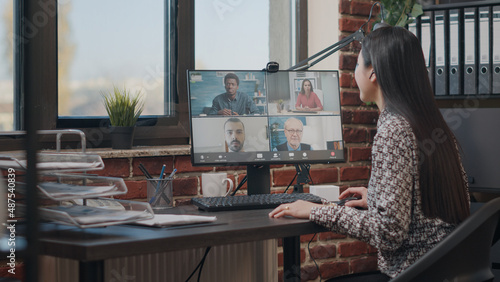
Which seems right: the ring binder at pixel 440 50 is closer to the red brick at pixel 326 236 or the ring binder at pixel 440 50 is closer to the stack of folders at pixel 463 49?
the stack of folders at pixel 463 49

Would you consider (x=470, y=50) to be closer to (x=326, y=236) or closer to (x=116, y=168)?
(x=326, y=236)

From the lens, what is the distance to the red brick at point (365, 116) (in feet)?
8.01

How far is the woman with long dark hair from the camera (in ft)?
4.06

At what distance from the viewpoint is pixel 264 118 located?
176 cm

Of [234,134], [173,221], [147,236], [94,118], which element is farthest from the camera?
[94,118]

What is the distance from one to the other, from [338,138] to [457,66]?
2.28 ft

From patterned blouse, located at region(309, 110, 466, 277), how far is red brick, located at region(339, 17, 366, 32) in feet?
3.80

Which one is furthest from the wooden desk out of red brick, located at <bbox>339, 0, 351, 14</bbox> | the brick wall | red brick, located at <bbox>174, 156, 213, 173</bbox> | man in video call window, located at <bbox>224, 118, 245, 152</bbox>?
red brick, located at <bbox>339, 0, 351, 14</bbox>

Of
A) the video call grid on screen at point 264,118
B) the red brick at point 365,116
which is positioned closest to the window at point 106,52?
the video call grid on screen at point 264,118

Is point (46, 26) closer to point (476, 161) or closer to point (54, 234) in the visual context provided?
point (54, 234)

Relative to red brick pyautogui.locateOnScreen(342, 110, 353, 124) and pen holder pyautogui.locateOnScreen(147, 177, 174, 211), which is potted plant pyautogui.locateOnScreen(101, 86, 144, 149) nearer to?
pen holder pyautogui.locateOnScreen(147, 177, 174, 211)

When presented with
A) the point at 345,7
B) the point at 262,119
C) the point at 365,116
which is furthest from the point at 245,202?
the point at 345,7

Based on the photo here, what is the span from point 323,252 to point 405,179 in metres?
1.21

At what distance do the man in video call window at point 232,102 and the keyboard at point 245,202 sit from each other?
11.5 inches
